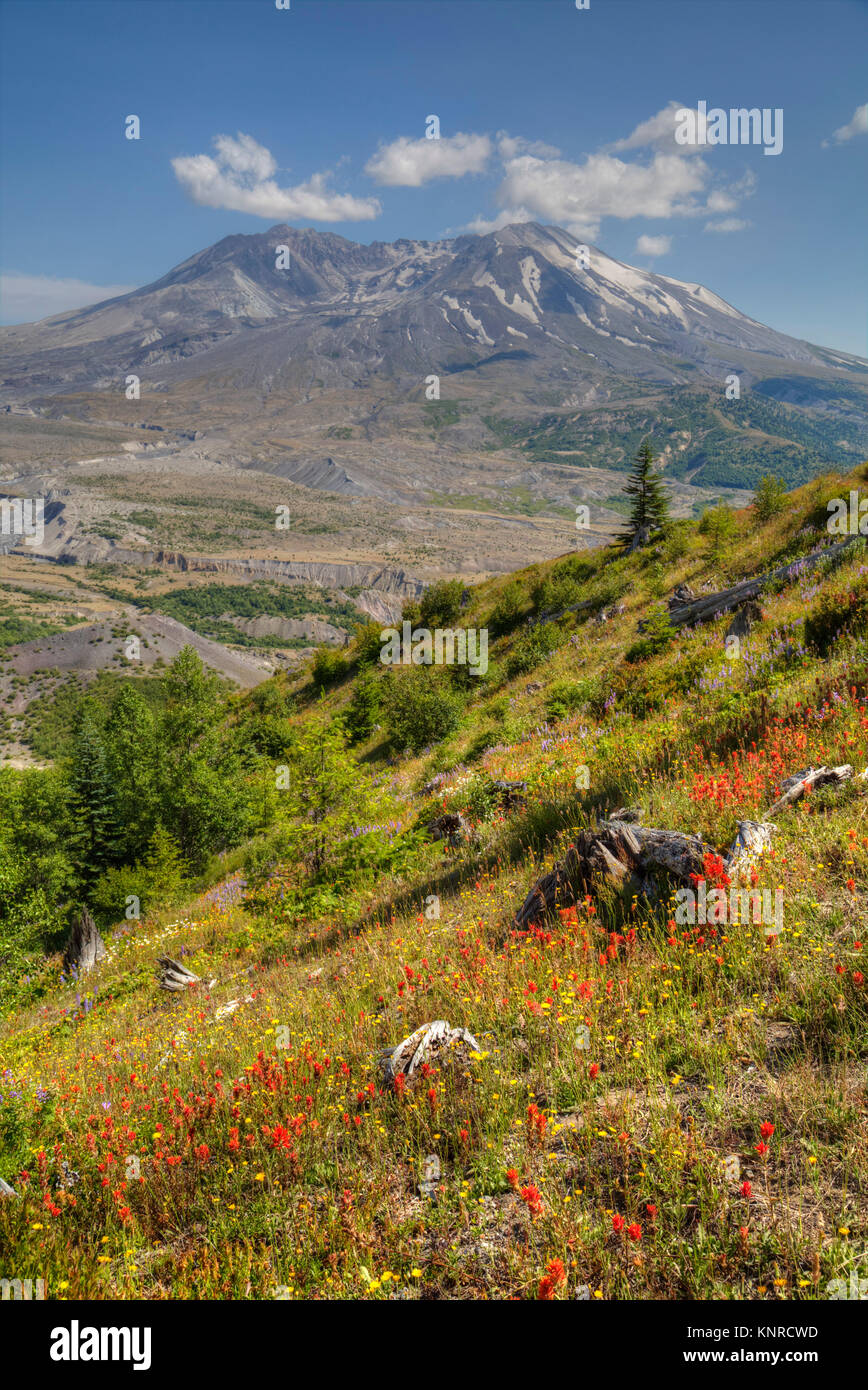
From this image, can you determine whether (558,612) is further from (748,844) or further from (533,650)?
(748,844)

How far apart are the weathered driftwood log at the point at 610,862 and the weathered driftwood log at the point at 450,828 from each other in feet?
12.5

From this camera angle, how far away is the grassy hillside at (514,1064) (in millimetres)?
2564

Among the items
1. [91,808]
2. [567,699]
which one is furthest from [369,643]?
[567,699]

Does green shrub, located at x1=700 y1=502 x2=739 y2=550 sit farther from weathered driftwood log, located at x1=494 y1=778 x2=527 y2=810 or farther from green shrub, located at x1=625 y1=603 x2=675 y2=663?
weathered driftwood log, located at x1=494 y1=778 x2=527 y2=810

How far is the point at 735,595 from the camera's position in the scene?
14.7 m

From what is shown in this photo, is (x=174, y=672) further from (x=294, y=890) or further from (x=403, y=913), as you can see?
(x=403, y=913)

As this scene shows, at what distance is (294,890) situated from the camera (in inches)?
408

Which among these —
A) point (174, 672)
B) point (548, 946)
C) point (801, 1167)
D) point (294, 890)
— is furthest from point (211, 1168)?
point (174, 672)

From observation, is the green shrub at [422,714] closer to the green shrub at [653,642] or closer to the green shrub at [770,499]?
the green shrub at [653,642]

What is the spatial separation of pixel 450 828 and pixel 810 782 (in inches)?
243

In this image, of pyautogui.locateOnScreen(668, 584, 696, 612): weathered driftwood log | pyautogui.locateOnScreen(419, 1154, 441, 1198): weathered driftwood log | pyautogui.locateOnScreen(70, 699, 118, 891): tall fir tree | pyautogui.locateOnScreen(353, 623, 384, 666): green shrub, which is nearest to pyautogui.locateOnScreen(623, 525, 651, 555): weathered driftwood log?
pyautogui.locateOnScreen(668, 584, 696, 612): weathered driftwood log
